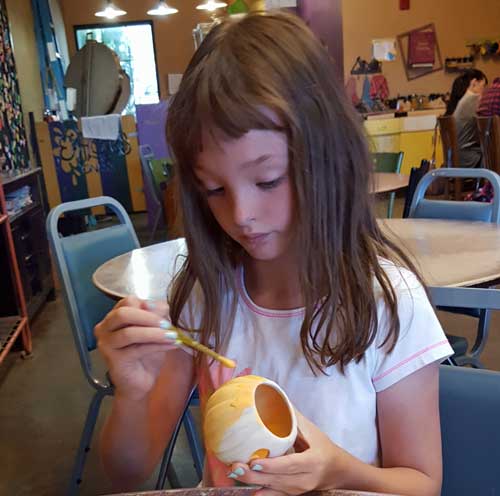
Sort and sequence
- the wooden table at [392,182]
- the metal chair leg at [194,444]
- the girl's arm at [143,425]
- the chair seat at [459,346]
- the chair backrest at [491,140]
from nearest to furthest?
the girl's arm at [143,425], the chair seat at [459,346], the metal chair leg at [194,444], the wooden table at [392,182], the chair backrest at [491,140]

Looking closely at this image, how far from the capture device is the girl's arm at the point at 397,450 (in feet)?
1.92

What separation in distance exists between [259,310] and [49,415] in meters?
1.83

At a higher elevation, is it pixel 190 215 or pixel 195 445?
pixel 190 215

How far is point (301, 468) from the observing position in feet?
1.81

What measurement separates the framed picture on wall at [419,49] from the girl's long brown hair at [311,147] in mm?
6185

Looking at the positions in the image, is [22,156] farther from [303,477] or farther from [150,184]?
[303,477]

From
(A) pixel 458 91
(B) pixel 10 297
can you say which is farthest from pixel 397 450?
(A) pixel 458 91

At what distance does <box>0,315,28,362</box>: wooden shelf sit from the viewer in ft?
8.59

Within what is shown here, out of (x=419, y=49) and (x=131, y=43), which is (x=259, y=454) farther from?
(x=131, y=43)

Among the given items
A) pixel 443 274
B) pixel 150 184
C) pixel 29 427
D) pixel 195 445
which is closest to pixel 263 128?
pixel 443 274

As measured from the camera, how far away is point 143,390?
0.77m

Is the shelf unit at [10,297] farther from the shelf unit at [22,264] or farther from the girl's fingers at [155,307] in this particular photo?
the girl's fingers at [155,307]

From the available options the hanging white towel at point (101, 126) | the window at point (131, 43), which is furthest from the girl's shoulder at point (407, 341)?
the window at point (131, 43)

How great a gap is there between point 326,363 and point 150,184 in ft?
14.0
